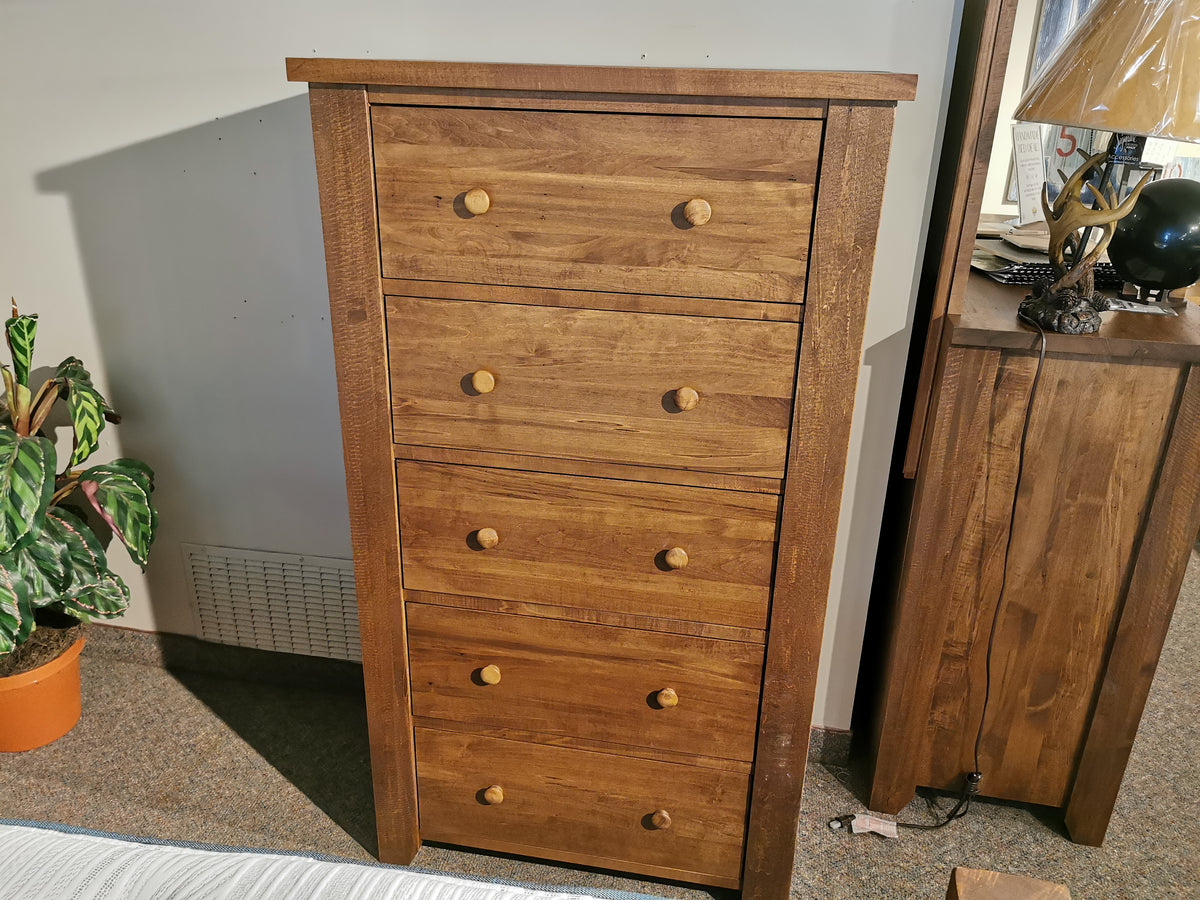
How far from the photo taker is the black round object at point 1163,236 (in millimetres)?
1589

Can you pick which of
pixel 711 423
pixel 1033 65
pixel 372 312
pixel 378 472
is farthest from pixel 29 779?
pixel 1033 65

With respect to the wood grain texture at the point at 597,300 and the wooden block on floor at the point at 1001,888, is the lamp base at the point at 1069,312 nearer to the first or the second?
the wood grain texture at the point at 597,300

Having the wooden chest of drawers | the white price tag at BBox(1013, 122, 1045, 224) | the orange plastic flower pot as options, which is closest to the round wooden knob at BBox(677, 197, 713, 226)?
the wooden chest of drawers

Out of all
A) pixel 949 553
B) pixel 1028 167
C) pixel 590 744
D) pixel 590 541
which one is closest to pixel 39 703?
pixel 590 744

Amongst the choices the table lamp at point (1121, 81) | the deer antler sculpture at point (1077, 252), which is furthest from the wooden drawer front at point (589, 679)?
the table lamp at point (1121, 81)

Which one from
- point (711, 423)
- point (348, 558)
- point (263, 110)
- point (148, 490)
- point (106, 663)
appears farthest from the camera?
point (106, 663)

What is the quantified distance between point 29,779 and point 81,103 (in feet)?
4.73

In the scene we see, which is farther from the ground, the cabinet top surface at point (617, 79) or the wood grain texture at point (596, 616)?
the cabinet top surface at point (617, 79)

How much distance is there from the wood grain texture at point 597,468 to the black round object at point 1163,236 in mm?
839

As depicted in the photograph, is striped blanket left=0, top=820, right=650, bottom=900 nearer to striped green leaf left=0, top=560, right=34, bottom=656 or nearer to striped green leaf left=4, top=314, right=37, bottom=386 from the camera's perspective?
striped green leaf left=0, top=560, right=34, bottom=656

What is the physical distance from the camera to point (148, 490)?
6.41 ft

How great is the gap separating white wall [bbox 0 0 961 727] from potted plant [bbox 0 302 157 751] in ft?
0.57

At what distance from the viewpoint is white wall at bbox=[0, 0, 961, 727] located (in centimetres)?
159

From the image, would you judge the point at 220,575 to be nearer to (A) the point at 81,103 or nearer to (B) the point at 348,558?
(B) the point at 348,558
